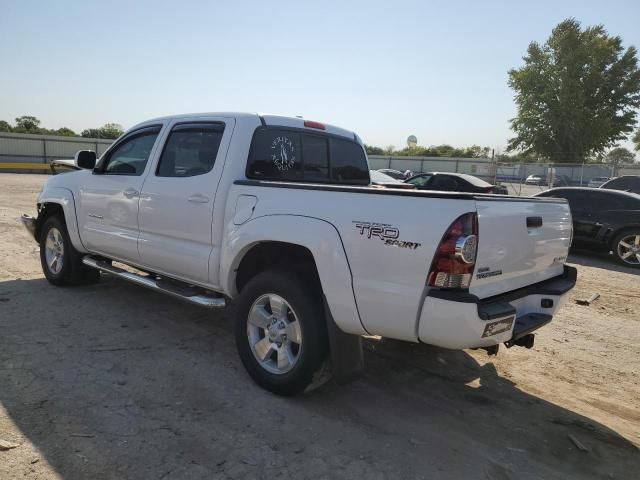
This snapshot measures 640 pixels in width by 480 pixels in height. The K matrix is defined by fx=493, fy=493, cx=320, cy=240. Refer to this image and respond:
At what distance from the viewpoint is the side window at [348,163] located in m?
4.80

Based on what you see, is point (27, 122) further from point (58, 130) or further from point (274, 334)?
point (274, 334)

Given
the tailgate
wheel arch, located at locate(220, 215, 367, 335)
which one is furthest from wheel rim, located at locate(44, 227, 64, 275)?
the tailgate

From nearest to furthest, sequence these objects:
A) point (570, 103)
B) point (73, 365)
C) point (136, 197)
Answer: point (73, 365) < point (136, 197) < point (570, 103)

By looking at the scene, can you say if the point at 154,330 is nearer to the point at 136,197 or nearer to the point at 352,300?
the point at 136,197

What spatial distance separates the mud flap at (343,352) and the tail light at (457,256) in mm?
766

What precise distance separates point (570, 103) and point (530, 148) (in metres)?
4.85

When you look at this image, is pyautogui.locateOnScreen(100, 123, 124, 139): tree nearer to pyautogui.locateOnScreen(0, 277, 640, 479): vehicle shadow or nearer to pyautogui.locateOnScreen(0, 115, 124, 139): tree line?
pyautogui.locateOnScreen(0, 115, 124, 139): tree line

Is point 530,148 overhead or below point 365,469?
overhead

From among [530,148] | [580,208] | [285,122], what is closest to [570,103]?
[530,148]

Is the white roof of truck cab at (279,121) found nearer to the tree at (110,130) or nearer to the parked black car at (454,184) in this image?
the parked black car at (454,184)

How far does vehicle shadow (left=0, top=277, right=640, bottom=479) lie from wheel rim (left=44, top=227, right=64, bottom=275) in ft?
5.06

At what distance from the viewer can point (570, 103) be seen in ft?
138

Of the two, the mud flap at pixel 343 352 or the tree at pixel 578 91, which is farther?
the tree at pixel 578 91

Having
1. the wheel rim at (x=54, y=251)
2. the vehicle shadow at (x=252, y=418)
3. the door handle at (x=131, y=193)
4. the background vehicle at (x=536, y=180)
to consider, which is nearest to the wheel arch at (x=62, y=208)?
the wheel rim at (x=54, y=251)
